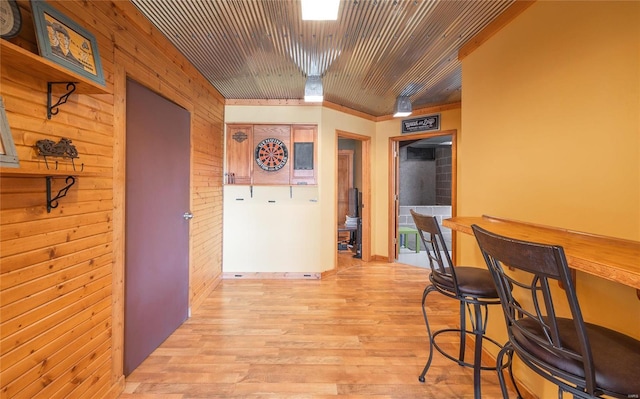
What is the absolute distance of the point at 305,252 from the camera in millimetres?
3709

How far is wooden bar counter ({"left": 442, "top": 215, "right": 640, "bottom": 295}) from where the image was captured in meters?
0.76

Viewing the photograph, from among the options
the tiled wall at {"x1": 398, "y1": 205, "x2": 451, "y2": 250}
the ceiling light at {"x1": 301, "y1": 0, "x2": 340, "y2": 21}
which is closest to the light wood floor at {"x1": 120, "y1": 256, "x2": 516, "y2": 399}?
the ceiling light at {"x1": 301, "y1": 0, "x2": 340, "y2": 21}

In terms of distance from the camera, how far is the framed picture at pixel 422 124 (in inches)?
159

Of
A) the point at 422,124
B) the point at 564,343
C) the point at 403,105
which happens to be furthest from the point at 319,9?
the point at 422,124

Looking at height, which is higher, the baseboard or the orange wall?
the orange wall

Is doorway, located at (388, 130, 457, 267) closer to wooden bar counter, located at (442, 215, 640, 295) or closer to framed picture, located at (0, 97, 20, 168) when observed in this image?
wooden bar counter, located at (442, 215, 640, 295)

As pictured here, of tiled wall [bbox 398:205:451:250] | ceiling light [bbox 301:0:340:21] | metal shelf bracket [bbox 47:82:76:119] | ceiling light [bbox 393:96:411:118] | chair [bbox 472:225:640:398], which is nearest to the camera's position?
chair [bbox 472:225:640:398]

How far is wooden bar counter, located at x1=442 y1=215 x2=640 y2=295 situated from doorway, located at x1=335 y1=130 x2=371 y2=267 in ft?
9.78

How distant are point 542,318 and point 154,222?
239 centimetres

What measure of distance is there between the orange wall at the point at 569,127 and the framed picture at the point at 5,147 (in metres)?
2.45

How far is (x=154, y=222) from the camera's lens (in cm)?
207

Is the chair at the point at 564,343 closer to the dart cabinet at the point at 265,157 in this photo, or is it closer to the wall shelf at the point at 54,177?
the wall shelf at the point at 54,177

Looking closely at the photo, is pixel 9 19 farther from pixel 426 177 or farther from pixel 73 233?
pixel 426 177

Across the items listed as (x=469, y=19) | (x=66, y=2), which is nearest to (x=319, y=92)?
(x=469, y=19)
